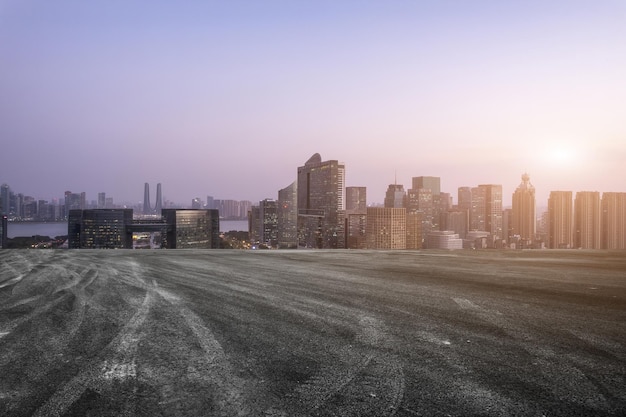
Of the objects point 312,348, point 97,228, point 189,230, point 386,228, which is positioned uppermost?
point 312,348

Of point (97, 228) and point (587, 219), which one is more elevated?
point (587, 219)

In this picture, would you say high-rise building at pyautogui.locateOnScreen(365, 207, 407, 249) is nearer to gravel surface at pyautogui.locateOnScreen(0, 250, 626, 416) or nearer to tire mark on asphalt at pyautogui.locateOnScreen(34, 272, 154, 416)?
gravel surface at pyautogui.locateOnScreen(0, 250, 626, 416)

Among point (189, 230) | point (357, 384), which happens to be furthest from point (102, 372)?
point (189, 230)

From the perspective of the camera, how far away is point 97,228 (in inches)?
4872

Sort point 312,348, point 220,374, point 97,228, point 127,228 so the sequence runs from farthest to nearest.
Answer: point 127,228 → point 97,228 → point 312,348 → point 220,374

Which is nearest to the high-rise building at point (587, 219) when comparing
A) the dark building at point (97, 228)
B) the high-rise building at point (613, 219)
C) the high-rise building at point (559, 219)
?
the high-rise building at point (613, 219)

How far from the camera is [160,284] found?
1030 cm

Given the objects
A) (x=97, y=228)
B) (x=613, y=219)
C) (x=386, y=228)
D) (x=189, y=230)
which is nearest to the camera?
(x=97, y=228)

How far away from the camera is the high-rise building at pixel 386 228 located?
569 feet

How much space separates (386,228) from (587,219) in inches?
3427

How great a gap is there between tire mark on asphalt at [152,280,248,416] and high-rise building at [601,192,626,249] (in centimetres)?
17670

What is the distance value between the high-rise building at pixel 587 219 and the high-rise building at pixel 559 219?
4249mm

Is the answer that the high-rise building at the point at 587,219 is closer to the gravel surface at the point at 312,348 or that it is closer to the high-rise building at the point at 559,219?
the high-rise building at the point at 559,219

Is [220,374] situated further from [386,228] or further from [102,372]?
[386,228]
